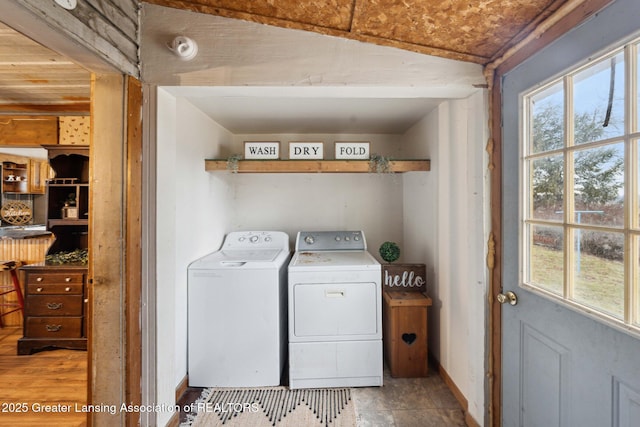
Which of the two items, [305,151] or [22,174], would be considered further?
[22,174]

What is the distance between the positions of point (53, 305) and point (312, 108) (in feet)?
9.19

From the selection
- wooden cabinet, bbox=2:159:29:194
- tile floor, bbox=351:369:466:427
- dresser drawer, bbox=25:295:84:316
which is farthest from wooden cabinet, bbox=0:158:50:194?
tile floor, bbox=351:369:466:427

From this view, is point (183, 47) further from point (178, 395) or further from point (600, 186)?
point (178, 395)

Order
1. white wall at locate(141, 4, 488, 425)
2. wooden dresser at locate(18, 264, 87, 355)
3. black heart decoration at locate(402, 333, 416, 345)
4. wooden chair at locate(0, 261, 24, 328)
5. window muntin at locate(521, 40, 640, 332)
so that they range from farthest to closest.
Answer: wooden chair at locate(0, 261, 24, 328) < wooden dresser at locate(18, 264, 87, 355) < black heart decoration at locate(402, 333, 416, 345) < white wall at locate(141, 4, 488, 425) < window muntin at locate(521, 40, 640, 332)

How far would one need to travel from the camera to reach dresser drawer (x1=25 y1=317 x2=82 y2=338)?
7.63ft

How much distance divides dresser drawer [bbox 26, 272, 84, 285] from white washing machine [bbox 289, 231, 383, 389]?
1.99 m

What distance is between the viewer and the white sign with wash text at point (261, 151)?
2.25m

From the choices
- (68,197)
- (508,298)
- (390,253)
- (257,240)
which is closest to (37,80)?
(68,197)

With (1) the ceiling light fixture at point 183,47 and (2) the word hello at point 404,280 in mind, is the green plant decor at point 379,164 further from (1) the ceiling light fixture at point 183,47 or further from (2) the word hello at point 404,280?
(1) the ceiling light fixture at point 183,47

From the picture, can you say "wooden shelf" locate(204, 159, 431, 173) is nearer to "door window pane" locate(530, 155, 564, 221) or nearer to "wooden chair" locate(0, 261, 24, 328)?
"door window pane" locate(530, 155, 564, 221)

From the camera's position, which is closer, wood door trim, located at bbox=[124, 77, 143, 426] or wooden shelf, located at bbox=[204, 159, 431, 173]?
wood door trim, located at bbox=[124, 77, 143, 426]

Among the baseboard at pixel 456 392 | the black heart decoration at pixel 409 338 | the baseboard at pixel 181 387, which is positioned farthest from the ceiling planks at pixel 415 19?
the baseboard at pixel 181 387

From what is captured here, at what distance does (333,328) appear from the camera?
188 centimetres

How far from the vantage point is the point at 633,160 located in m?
0.79
